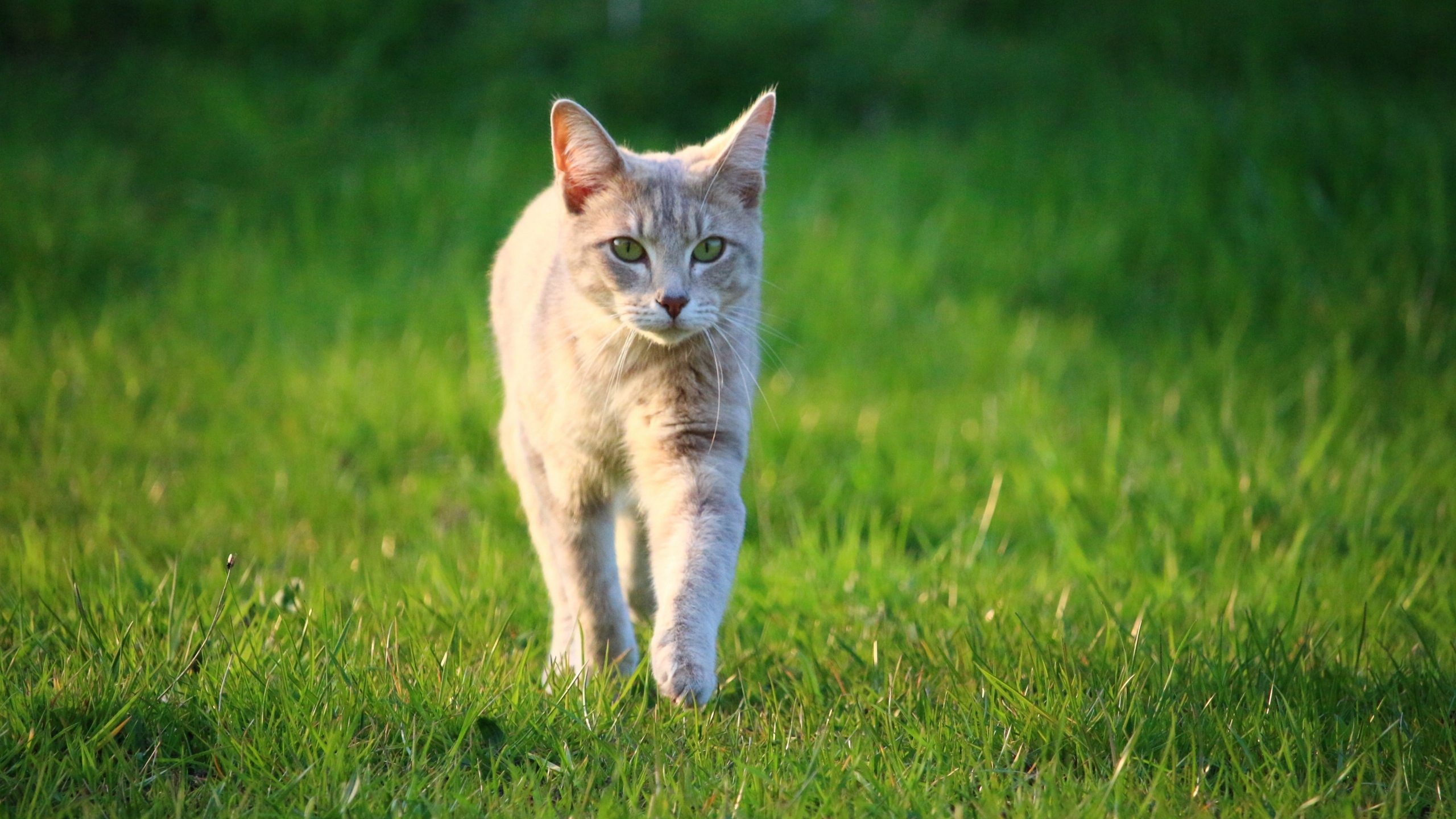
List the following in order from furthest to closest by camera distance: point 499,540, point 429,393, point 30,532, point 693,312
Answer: point 429,393
point 499,540
point 30,532
point 693,312

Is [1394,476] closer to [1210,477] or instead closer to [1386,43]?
[1210,477]

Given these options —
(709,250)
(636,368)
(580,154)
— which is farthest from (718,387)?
(580,154)

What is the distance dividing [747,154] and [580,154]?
427 mm

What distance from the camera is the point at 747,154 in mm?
3084

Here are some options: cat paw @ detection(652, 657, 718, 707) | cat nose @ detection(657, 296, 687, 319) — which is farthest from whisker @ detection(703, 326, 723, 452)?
cat paw @ detection(652, 657, 718, 707)

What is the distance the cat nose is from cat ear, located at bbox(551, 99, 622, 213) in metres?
0.40

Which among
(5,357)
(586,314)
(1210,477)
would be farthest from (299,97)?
(1210,477)

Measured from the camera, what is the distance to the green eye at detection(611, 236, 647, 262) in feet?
9.75

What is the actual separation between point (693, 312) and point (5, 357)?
3.53 metres

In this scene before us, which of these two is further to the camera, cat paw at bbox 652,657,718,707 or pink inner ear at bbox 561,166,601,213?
pink inner ear at bbox 561,166,601,213

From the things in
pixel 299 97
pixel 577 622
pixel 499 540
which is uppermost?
pixel 299 97

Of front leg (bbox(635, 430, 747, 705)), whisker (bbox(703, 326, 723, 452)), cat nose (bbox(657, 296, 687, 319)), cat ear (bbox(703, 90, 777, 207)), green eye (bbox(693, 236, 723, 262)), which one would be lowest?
front leg (bbox(635, 430, 747, 705))

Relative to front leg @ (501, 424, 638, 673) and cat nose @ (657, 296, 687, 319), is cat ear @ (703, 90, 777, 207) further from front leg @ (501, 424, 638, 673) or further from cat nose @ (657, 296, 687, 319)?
front leg @ (501, 424, 638, 673)

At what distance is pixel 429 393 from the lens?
487 cm
